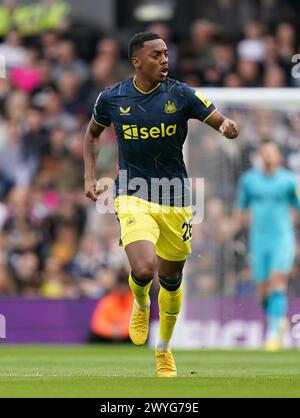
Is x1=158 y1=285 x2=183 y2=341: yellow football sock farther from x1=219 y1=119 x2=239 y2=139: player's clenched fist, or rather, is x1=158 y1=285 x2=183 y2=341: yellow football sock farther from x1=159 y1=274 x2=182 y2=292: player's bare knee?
x1=219 y1=119 x2=239 y2=139: player's clenched fist

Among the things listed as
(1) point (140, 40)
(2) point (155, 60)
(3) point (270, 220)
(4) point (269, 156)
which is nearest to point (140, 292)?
(2) point (155, 60)

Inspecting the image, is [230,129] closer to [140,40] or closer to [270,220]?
[140,40]

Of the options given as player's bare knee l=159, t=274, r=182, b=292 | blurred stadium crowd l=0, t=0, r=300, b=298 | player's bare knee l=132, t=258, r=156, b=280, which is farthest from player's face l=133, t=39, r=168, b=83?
blurred stadium crowd l=0, t=0, r=300, b=298

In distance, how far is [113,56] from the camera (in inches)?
790

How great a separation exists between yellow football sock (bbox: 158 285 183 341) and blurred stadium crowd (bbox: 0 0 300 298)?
615 cm

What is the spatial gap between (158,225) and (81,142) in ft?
30.0

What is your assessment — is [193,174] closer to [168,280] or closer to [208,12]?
[208,12]

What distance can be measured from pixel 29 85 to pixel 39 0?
6.95 feet

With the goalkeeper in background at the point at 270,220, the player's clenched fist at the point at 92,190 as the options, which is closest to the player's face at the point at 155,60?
the player's clenched fist at the point at 92,190

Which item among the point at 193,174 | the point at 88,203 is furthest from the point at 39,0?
the point at 193,174

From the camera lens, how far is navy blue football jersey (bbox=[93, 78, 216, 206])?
391 inches

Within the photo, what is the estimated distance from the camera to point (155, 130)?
391 inches

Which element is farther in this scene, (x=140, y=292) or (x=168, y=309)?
(x=168, y=309)
